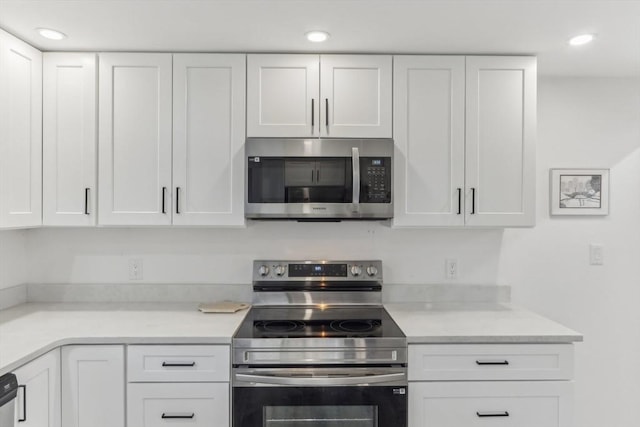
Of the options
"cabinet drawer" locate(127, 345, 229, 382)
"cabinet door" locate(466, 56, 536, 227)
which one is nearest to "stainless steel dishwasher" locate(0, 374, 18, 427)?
"cabinet drawer" locate(127, 345, 229, 382)

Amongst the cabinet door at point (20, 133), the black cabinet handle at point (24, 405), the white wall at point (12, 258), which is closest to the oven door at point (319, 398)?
the black cabinet handle at point (24, 405)

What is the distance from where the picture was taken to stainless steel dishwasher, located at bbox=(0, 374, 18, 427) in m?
1.44

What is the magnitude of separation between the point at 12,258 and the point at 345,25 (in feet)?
7.36

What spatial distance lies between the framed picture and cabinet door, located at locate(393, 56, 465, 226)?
2.55ft

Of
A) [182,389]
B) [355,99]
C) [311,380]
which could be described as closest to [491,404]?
[311,380]

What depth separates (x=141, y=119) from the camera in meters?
2.25

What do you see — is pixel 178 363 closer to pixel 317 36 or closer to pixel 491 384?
pixel 491 384

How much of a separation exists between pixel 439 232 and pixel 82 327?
6.50ft

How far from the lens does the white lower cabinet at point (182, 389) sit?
1.86 m

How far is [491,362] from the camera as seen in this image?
1.91 m

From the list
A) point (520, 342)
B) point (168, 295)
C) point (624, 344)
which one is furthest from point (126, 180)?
point (624, 344)

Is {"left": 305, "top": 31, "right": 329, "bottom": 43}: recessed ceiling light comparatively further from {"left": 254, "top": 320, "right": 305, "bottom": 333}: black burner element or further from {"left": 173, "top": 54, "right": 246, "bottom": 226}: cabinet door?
{"left": 254, "top": 320, "right": 305, "bottom": 333}: black burner element

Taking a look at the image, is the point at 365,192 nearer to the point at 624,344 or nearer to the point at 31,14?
the point at 31,14

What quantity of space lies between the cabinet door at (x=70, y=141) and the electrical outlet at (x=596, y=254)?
290cm
